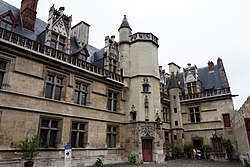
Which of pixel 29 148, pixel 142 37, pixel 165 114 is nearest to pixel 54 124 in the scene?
pixel 29 148

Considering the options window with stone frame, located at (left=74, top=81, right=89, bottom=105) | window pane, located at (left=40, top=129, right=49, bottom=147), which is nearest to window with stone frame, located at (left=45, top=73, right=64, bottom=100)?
window with stone frame, located at (left=74, top=81, right=89, bottom=105)

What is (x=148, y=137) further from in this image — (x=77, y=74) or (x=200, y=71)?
(x=200, y=71)

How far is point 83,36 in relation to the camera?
1695cm

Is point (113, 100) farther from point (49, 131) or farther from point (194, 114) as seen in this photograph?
point (194, 114)

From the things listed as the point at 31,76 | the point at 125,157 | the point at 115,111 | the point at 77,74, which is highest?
the point at 77,74

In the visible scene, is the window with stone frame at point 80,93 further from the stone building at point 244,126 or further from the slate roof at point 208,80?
the slate roof at point 208,80

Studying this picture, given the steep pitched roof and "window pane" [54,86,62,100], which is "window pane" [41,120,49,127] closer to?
"window pane" [54,86,62,100]

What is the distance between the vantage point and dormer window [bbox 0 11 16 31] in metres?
10.6

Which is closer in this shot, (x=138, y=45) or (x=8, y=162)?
(x=8, y=162)

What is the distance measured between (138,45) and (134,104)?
5.20 metres

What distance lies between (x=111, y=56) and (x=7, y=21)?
762cm

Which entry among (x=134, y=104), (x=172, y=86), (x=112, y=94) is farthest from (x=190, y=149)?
(x=112, y=94)

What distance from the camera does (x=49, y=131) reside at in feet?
35.1

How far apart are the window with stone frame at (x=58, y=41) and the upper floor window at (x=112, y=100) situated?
4759 mm
